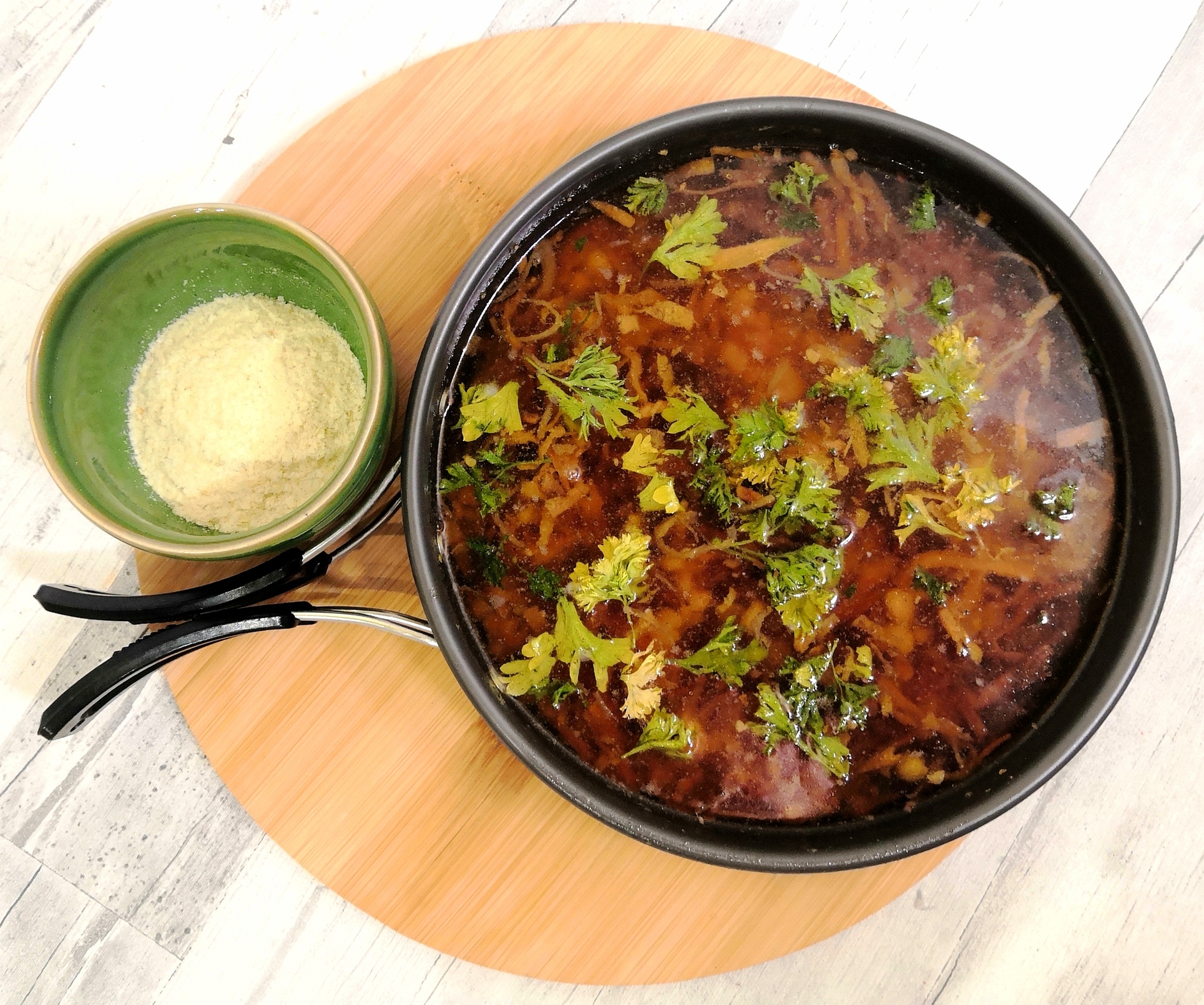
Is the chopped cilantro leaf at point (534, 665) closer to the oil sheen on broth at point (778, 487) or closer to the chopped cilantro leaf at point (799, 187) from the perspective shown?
the oil sheen on broth at point (778, 487)

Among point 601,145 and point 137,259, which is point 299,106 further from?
point 601,145

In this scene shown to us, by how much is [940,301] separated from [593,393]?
1.83 feet

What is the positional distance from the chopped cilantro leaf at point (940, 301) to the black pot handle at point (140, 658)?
1.13 meters

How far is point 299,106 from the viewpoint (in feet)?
5.18

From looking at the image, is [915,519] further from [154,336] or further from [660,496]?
[154,336]

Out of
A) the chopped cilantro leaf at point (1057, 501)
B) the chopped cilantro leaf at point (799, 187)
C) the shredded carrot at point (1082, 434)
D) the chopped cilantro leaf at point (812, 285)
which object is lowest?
Result: the chopped cilantro leaf at point (1057, 501)

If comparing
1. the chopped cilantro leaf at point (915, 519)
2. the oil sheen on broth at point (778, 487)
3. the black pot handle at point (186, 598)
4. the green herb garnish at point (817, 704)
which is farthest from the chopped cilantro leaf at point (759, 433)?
the black pot handle at point (186, 598)

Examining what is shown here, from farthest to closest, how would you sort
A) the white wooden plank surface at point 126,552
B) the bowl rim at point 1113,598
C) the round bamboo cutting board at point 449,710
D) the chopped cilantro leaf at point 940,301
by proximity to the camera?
the white wooden plank surface at point 126,552 < the round bamboo cutting board at point 449,710 < the chopped cilantro leaf at point 940,301 < the bowl rim at point 1113,598

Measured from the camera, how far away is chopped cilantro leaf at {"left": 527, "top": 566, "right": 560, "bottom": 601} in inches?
49.2

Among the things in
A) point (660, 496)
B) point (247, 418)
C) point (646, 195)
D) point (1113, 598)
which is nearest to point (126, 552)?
point (247, 418)

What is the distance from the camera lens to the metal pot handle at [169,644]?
128cm

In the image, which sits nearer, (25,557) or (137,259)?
(137,259)

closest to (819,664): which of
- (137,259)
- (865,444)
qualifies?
(865,444)

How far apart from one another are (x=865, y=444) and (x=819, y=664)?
0.34 m
